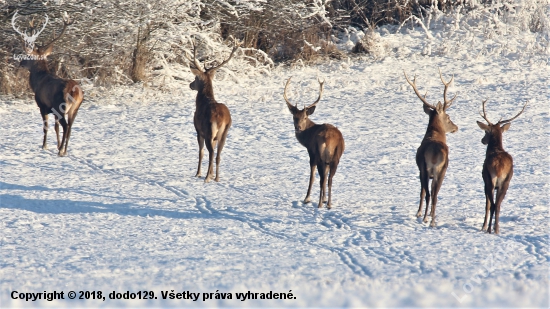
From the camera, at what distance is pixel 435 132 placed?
29.2 ft

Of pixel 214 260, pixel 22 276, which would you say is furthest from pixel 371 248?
pixel 22 276

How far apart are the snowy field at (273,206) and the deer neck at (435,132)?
899 mm

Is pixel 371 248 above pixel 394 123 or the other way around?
the other way around

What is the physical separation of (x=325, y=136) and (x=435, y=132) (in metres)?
1.56

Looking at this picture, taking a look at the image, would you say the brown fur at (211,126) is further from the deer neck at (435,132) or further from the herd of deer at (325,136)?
the deer neck at (435,132)

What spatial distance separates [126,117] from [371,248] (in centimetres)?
866

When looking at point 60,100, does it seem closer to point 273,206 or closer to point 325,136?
point 273,206

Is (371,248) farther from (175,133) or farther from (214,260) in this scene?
(175,133)

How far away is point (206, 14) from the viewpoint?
18.4m

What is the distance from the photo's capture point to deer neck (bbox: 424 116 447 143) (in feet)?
28.8

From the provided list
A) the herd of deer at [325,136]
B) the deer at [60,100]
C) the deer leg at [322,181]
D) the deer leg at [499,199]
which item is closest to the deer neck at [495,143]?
the herd of deer at [325,136]

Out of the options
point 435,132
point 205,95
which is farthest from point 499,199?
point 205,95

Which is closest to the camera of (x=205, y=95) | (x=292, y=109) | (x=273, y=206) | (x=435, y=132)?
(x=273, y=206)

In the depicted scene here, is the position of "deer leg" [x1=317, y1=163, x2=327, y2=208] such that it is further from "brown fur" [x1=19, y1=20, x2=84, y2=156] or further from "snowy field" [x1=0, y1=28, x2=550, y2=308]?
"brown fur" [x1=19, y1=20, x2=84, y2=156]
